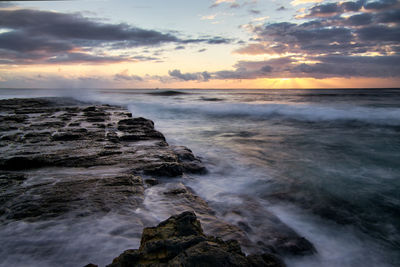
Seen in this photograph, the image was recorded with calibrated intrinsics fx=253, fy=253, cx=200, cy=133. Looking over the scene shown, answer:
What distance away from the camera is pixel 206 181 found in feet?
15.5

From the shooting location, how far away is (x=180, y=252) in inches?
66.9

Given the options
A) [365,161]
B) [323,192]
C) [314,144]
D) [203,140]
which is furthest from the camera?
[203,140]

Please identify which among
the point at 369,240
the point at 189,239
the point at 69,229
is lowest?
the point at 369,240

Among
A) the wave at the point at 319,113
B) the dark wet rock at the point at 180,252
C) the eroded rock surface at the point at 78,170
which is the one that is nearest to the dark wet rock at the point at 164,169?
the eroded rock surface at the point at 78,170

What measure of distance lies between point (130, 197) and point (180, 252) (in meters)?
1.66

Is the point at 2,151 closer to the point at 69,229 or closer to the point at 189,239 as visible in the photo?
the point at 69,229

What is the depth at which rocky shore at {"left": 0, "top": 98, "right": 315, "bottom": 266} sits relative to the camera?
5.69 ft

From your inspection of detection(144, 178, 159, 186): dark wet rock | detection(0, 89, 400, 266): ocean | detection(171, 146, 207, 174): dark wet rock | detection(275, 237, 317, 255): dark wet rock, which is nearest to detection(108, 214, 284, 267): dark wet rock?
detection(0, 89, 400, 266): ocean

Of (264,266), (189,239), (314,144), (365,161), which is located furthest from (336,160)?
(189,239)

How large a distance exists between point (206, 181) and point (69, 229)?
2.64 meters

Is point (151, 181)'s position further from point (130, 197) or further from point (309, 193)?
point (309, 193)

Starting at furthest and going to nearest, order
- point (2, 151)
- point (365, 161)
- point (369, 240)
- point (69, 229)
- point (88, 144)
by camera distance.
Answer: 1. point (365, 161)
2. point (88, 144)
3. point (2, 151)
4. point (369, 240)
5. point (69, 229)

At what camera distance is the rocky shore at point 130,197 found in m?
1.73

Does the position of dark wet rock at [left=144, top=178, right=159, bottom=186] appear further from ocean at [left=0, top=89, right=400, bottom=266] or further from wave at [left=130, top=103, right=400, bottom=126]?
wave at [left=130, top=103, right=400, bottom=126]
